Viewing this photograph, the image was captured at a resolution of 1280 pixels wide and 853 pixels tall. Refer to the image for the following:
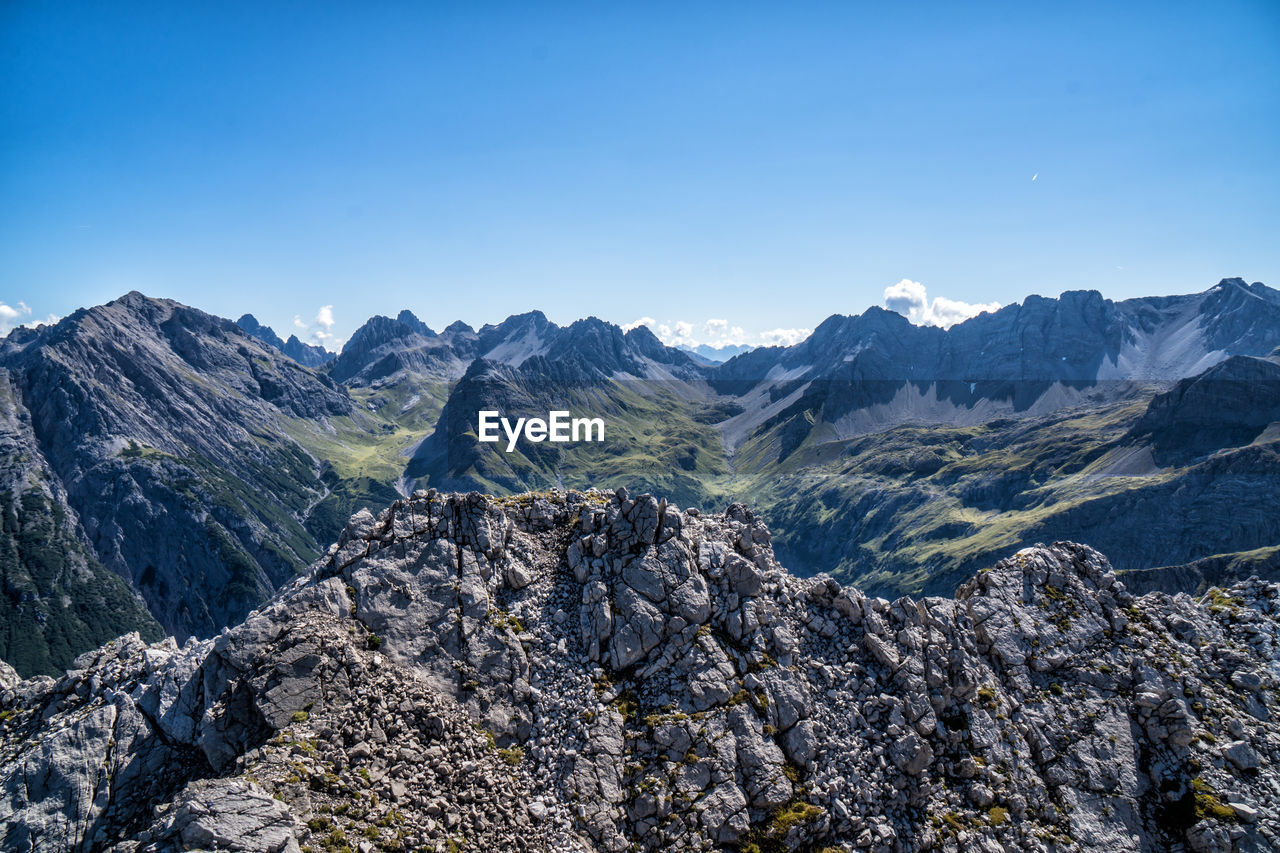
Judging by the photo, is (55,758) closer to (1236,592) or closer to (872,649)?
(872,649)

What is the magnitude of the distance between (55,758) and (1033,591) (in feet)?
176

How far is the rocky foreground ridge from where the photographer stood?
2625cm

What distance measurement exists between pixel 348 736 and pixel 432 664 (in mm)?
4995

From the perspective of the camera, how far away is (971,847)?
1185 inches

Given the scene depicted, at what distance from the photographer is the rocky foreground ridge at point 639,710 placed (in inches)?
1033

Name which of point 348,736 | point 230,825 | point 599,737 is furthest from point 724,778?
point 230,825

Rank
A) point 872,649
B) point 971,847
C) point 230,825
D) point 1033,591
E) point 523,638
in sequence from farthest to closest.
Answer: point 1033,591
point 872,649
point 523,638
point 971,847
point 230,825

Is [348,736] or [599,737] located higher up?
[348,736]

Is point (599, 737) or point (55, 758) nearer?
point (55, 758)

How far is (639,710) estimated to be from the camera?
31.8 meters

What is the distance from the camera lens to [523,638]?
108 feet

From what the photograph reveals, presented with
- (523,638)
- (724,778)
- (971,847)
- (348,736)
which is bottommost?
(971,847)

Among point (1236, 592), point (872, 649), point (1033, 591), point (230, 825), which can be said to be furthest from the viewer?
point (1236, 592)

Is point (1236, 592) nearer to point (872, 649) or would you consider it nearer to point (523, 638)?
point (872, 649)
